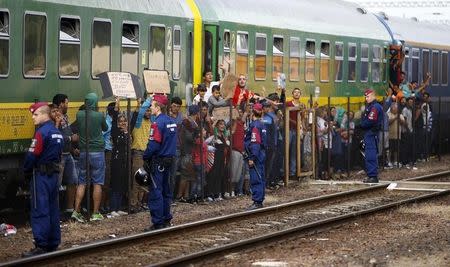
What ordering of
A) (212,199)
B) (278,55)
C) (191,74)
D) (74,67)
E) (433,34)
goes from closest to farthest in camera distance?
(74,67), (212,199), (191,74), (278,55), (433,34)

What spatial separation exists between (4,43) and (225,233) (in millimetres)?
4309

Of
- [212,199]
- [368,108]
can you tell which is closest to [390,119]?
[368,108]

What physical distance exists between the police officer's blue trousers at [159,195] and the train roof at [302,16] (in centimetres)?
928

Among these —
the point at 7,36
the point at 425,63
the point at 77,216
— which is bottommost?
the point at 77,216

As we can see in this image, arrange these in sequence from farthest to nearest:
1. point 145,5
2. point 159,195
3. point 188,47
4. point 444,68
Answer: point 444,68 < point 188,47 < point 145,5 < point 159,195

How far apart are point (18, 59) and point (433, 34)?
88.0 feet

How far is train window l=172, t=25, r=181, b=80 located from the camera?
2658cm

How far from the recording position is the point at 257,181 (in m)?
22.5

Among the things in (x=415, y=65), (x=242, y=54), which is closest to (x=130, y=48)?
(x=242, y=54)

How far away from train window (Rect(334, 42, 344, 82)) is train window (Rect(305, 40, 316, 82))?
4.93ft

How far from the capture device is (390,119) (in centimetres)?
3494

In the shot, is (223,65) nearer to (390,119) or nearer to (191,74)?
(191,74)

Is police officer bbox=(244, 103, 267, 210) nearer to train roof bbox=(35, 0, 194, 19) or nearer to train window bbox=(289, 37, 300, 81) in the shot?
train roof bbox=(35, 0, 194, 19)

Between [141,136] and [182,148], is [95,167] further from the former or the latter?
[182,148]
